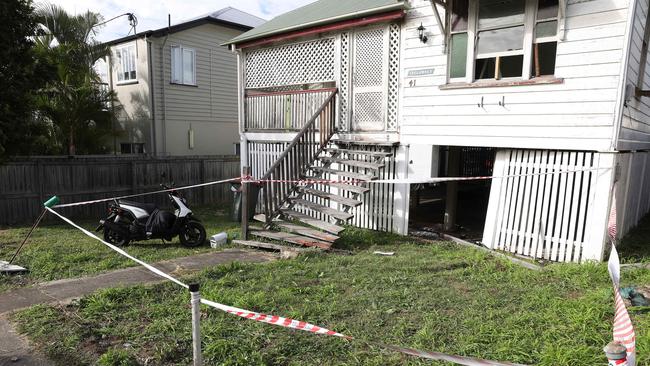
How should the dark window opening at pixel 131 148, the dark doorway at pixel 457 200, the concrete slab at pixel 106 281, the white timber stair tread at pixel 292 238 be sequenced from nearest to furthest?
the concrete slab at pixel 106 281 < the white timber stair tread at pixel 292 238 < the dark doorway at pixel 457 200 < the dark window opening at pixel 131 148

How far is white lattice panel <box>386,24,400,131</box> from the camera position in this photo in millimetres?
8500

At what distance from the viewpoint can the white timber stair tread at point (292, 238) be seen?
277 inches

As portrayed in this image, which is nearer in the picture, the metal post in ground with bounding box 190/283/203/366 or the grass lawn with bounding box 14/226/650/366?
the metal post in ground with bounding box 190/283/203/366

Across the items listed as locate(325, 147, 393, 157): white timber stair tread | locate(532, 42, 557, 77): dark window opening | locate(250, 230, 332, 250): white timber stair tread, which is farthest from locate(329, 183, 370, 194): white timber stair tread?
locate(532, 42, 557, 77): dark window opening

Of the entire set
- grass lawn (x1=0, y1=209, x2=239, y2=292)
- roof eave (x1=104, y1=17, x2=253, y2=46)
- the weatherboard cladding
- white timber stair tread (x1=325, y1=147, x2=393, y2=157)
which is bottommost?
grass lawn (x1=0, y1=209, x2=239, y2=292)

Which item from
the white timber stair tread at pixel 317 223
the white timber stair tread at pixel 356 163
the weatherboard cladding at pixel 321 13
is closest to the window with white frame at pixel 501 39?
the weatherboard cladding at pixel 321 13

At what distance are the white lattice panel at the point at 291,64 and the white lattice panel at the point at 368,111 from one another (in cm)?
103

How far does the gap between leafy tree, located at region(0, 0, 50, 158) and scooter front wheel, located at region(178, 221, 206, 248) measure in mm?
4696

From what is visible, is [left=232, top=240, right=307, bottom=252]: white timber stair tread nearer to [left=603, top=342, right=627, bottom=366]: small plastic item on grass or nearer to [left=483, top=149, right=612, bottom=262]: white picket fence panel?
[left=483, top=149, right=612, bottom=262]: white picket fence panel

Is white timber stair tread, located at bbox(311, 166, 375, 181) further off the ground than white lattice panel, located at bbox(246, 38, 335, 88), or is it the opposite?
white lattice panel, located at bbox(246, 38, 335, 88)

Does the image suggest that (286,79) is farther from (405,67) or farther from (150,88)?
(150,88)

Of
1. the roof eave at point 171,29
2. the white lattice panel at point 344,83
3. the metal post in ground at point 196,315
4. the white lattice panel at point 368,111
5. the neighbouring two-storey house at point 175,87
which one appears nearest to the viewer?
the metal post in ground at point 196,315

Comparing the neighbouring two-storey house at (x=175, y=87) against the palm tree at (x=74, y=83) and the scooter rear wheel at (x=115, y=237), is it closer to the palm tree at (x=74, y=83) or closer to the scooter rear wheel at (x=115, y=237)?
the palm tree at (x=74, y=83)

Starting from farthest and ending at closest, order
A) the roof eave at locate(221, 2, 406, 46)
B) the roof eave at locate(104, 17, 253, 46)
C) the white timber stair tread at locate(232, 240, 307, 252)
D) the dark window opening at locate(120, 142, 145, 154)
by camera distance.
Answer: the dark window opening at locate(120, 142, 145, 154) → the roof eave at locate(104, 17, 253, 46) → the roof eave at locate(221, 2, 406, 46) → the white timber stair tread at locate(232, 240, 307, 252)
